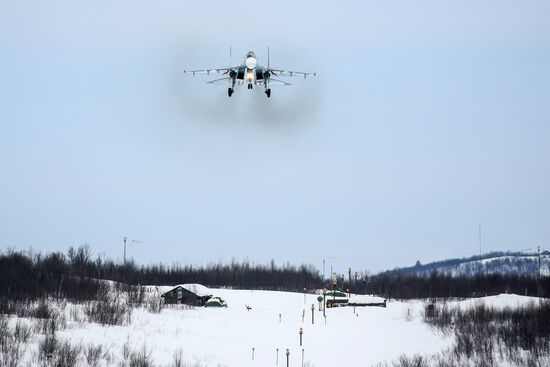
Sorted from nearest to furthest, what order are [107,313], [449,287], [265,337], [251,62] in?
[251,62], [107,313], [265,337], [449,287]

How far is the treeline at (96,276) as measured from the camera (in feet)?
253

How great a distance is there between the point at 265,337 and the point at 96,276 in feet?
190

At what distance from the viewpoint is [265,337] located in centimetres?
6481

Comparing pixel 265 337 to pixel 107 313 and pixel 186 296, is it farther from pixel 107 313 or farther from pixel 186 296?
pixel 186 296

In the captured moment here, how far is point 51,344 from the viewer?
44.0m

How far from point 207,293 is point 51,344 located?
6328 centimetres

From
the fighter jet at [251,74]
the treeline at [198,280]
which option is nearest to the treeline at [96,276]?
the treeline at [198,280]

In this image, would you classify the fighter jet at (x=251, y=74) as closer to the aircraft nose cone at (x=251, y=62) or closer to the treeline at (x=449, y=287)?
the aircraft nose cone at (x=251, y=62)

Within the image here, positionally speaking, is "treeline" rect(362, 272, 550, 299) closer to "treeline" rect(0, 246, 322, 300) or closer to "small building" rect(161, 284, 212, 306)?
"treeline" rect(0, 246, 322, 300)

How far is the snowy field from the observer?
166 ft

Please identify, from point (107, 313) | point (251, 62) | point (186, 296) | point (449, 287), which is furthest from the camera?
point (449, 287)

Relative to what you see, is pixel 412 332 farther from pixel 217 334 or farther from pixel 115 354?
pixel 115 354

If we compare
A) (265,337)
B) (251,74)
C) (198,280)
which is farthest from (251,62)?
(198,280)

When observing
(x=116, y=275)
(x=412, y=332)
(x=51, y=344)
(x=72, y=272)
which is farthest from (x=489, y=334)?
(x=116, y=275)
